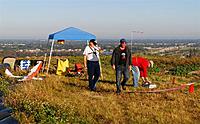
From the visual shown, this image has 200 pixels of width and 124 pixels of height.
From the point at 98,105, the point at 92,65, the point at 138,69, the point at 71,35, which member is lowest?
the point at 98,105

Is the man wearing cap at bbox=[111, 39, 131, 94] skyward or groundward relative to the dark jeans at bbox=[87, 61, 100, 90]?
skyward

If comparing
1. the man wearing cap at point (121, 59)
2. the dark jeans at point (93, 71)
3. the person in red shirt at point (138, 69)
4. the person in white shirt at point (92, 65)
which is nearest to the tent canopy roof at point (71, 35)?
the person in red shirt at point (138, 69)

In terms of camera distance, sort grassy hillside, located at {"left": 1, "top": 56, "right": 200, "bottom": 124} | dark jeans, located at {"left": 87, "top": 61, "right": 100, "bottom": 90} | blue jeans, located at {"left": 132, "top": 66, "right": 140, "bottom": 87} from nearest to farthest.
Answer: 1. grassy hillside, located at {"left": 1, "top": 56, "right": 200, "bottom": 124}
2. dark jeans, located at {"left": 87, "top": 61, "right": 100, "bottom": 90}
3. blue jeans, located at {"left": 132, "top": 66, "right": 140, "bottom": 87}

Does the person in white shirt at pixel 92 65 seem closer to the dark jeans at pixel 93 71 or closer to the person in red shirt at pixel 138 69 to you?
the dark jeans at pixel 93 71

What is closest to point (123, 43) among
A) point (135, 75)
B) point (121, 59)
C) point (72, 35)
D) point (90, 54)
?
point (121, 59)

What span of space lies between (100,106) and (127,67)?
2615 millimetres

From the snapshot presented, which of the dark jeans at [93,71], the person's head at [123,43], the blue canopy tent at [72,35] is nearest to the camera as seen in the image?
the person's head at [123,43]

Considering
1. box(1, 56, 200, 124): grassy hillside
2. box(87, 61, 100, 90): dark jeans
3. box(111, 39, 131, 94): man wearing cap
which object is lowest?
box(1, 56, 200, 124): grassy hillside

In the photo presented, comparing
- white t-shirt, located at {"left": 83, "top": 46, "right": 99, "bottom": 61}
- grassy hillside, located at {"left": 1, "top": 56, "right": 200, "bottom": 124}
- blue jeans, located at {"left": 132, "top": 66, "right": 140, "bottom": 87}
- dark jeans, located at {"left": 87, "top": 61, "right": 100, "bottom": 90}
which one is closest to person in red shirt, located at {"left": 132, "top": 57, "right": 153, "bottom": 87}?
blue jeans, located at {"left": 132, "top": 66, "right": 140, "bottom": 87}

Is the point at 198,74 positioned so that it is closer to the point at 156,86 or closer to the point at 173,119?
the point at 156,86

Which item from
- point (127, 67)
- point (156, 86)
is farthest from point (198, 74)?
point (127, 67)

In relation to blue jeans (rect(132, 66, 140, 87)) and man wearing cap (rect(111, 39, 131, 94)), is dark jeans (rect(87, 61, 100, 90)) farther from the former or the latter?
blue jeans (rect(132, 66, 140, 87))

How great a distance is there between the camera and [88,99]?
1055 centimetres

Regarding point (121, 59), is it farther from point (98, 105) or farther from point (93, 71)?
point (98, 105)
